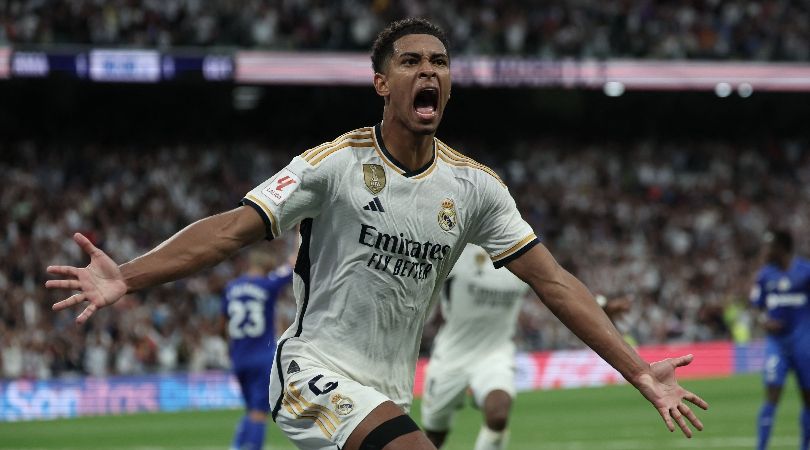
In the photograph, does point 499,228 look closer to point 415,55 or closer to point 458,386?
point 415,55

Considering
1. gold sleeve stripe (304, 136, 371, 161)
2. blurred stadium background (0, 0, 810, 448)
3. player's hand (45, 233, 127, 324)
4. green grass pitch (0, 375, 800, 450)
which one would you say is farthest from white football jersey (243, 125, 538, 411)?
blurred stadium background (0, 0, 810, 448)

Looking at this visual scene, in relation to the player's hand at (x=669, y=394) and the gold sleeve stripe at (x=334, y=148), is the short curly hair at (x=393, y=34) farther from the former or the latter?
the player's hand at (x=669, y=394)

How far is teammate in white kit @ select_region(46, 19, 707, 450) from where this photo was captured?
16.7 ft

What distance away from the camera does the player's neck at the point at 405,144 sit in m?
5.28

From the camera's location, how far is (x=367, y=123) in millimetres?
31781

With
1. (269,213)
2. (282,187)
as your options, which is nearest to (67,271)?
(269,213)

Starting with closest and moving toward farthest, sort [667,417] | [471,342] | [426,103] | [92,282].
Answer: [92,282]
[667,417]
[426,103]
[471,342]

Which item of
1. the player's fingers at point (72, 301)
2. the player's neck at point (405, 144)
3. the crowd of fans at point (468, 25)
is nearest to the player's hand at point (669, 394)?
the player's neck at point (405, 144)

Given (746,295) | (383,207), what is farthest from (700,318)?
(383,207)

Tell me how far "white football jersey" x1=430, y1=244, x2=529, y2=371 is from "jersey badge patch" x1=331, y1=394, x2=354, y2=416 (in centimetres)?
564

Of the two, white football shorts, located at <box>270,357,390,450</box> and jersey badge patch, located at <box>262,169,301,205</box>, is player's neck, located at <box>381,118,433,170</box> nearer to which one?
jersey badge patch, located at <box>262,169,301,205</box>

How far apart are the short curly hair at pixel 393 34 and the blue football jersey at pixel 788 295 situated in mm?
8307

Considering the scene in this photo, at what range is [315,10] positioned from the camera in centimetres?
2802

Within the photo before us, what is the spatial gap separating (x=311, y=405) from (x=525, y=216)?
930 inches
